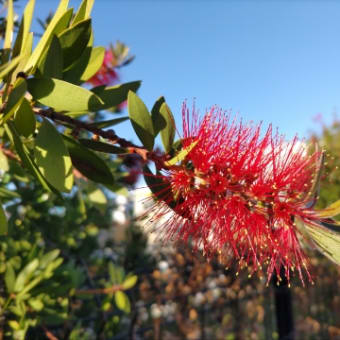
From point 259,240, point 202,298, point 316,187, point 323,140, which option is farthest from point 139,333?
point 323,140

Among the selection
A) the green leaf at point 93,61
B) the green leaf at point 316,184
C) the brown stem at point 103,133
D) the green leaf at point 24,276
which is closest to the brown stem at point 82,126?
the brown stem at point 103,133

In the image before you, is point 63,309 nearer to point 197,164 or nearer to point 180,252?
point 197,164

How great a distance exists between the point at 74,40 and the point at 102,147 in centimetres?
19

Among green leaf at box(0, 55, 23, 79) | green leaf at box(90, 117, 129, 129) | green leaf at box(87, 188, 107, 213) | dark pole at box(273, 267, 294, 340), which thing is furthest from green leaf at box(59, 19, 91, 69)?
dark pole at box(273, 267, 294, 340)

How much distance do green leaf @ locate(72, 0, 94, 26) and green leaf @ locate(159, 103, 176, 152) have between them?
0.20 metres

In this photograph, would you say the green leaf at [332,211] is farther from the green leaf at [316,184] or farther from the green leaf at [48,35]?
the green leaf at [48,35]

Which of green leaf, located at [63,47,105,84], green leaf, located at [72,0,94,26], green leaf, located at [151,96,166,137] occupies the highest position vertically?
green leaf, located at [72,0,94,26]

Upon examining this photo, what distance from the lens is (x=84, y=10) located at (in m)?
0.63

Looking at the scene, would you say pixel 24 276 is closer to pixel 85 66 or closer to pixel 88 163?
pixel 88 163

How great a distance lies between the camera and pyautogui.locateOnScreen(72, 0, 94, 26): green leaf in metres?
0.62

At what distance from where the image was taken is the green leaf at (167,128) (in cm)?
66

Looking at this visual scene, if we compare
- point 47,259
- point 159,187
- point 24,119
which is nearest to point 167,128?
point 159,187

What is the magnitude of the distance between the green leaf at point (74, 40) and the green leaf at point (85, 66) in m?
0.03

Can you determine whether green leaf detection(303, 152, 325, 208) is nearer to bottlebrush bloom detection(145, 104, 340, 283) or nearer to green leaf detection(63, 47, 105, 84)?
bottlebrush bloom detection(145, 104, 340, 283)
